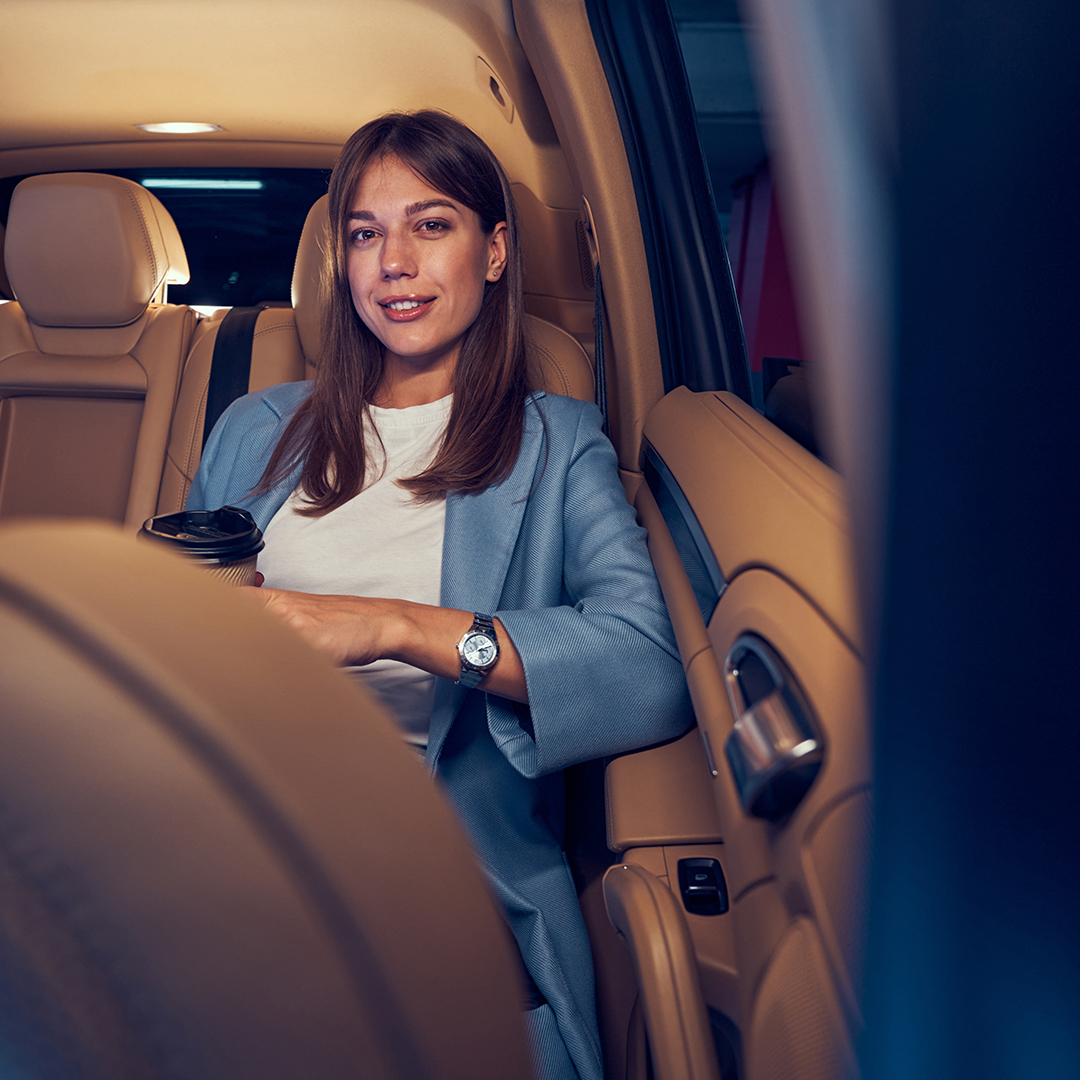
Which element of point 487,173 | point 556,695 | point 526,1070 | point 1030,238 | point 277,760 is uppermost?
point 487,173

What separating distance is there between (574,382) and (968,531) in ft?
4.12

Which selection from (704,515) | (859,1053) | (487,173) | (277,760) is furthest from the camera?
(487,173)

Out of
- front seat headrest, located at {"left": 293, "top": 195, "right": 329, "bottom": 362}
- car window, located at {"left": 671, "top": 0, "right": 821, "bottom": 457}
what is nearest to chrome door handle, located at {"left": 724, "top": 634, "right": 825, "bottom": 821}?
car window, located at {"left": 671, "top": 0, "right": 821, "bottom": 457}

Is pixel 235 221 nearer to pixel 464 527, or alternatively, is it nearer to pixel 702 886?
pixel 464 527

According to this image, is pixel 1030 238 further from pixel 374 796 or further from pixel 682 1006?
pixel 682 1006

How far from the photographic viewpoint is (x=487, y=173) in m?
1.36

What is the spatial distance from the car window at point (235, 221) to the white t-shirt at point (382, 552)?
1.46 meters

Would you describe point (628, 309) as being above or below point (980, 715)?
above

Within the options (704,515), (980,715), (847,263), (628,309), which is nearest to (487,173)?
(628,309)

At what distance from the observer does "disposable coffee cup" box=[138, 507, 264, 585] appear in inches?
28.0

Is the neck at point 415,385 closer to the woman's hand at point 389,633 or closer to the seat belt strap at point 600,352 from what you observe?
the seat belt strap at point 600,352

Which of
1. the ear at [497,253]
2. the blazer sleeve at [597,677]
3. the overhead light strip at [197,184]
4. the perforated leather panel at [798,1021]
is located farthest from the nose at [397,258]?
the overhead light strip at [197,184]

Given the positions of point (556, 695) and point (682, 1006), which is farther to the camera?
point (556, 695)

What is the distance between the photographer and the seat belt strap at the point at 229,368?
5.79ft
